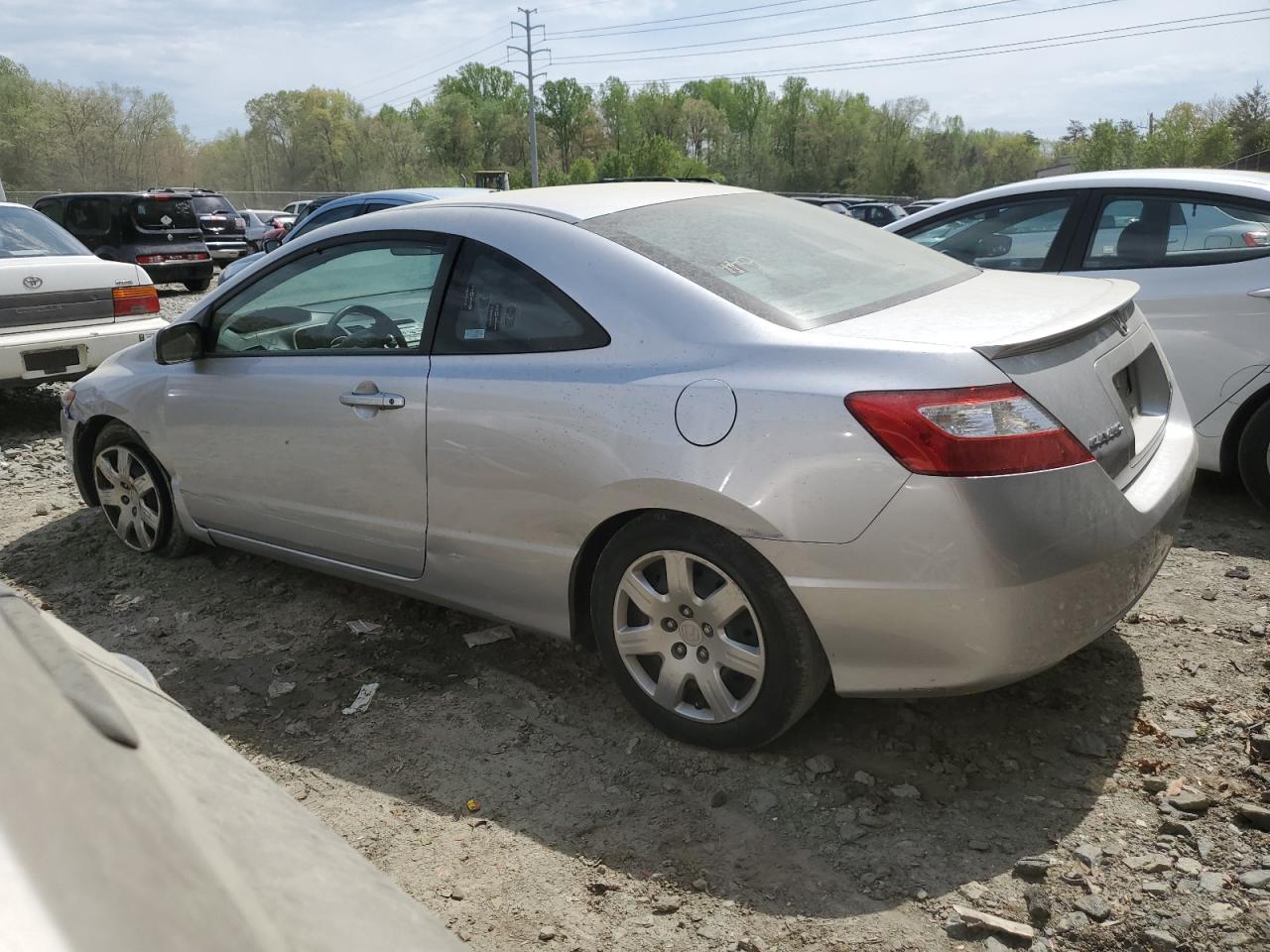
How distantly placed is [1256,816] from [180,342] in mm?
3958

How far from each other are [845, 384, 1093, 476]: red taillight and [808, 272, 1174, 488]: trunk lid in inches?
3.5

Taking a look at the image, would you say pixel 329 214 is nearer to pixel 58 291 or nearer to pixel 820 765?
pixel 58 291

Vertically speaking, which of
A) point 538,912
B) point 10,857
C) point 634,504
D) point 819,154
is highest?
point 819,154

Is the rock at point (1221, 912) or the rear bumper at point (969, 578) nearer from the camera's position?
the rock at point (1221, 912)

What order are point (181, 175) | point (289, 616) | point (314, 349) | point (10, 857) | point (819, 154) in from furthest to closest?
point (819, 154)
point (181, 175)
point (289, 616)
point (314, 349)
point (10, 857)

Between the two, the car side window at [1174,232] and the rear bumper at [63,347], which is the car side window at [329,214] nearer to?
the rear bumper at [63,347]

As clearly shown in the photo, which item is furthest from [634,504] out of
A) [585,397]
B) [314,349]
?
[314,349]

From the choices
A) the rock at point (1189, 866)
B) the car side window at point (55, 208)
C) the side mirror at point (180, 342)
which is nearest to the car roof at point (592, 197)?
the side mirror at point (180, 342)

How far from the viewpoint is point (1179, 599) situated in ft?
13.3

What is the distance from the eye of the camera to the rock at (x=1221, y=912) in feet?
7.76

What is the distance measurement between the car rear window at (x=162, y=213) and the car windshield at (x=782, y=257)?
1649 cm

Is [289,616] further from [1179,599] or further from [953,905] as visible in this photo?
[1179,599]

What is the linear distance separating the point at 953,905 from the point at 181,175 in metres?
82.3

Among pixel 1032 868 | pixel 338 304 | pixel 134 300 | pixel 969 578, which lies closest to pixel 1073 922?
pixel 1032 868
